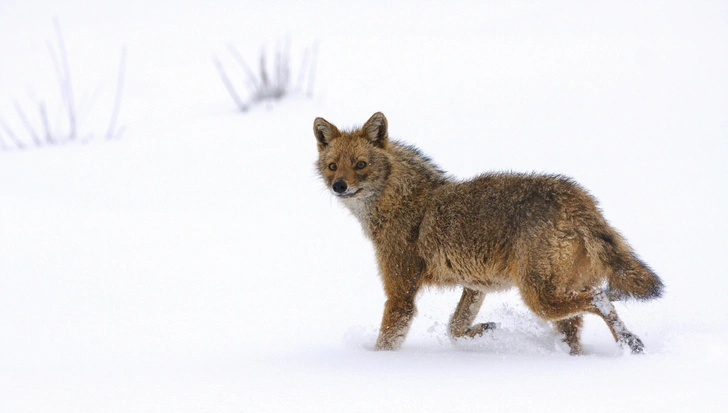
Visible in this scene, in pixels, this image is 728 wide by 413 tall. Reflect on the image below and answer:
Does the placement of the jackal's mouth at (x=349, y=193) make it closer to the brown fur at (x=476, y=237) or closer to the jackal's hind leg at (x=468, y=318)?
the brown fur at (x=476, y=237)

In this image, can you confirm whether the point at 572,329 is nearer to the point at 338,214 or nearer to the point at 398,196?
the point at 398,196

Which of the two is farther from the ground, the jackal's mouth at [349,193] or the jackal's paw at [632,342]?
the jackal's mouth at [349,193]

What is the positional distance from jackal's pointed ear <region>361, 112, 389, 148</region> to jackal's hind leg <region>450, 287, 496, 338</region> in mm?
1436

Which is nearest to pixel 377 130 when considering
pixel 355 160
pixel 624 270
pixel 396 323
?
pixel 355 160

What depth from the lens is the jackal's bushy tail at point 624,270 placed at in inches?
217

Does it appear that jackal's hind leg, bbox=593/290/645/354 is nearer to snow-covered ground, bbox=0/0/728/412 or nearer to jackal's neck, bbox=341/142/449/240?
snow-covered ground, bbox=0/0/728/412

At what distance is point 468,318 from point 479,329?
13 cm

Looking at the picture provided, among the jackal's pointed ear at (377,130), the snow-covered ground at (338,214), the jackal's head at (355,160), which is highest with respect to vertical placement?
the jackal's pointed ear at (377,130)

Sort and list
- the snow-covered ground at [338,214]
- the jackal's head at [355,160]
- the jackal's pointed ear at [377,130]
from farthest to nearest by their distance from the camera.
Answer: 1. the jackal's pointed ear at [377,130]
2. the jackal's head at [355,160]
3. the snow-covered ground at [338,214]

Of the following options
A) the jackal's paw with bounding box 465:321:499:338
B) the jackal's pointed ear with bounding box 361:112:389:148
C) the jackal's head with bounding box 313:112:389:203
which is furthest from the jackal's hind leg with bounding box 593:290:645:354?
the jackal's pointed ear with bounding box 361:112:389:148

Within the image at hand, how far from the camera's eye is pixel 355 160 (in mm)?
6809

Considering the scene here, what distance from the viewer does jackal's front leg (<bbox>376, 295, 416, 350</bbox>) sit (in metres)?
6.43

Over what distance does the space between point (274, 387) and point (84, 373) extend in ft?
5.13

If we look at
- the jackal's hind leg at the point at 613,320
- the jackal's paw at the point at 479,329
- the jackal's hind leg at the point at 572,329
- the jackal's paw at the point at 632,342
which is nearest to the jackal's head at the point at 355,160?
the jackal's paw at the point at 479,329
